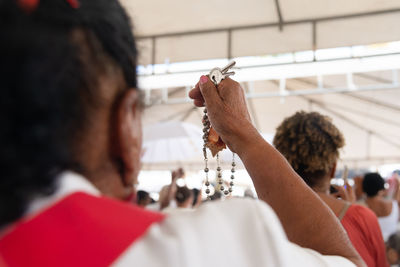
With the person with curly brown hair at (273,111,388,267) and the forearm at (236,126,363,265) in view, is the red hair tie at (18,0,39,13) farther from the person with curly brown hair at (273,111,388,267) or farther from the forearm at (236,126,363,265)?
the person with curly brown hair at (273,111,388,267)

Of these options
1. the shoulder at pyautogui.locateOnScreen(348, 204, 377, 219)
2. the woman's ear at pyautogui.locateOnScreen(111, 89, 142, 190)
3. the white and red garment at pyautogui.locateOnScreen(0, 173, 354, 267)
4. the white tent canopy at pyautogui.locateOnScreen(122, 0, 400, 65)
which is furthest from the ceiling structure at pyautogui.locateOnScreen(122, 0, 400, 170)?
the white and red garment at pyautogui.locateOnScreen(0, 173, 354, 267)

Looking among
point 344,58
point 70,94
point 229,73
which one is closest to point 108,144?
point 70,94

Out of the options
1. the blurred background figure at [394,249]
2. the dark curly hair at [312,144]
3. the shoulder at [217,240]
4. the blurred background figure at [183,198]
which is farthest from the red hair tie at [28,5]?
the blurred background figure at [183,198]

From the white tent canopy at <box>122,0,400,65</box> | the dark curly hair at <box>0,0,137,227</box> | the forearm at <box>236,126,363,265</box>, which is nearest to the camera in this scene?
the dark curly hair at <box>0,0,137,227</box>

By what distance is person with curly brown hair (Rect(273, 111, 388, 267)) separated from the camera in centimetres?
175

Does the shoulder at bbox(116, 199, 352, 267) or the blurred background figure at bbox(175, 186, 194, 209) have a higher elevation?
the shoulder at bbox(116, 199, 352, 267)

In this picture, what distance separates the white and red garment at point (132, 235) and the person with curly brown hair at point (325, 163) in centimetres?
132

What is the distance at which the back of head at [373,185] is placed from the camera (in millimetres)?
3629

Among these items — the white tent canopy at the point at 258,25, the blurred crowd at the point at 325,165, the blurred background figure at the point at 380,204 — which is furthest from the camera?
the white tent canopy at the point at 258,25

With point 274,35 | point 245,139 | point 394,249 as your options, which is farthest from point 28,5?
point 274,35

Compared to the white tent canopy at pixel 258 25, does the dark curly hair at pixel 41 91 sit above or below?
below

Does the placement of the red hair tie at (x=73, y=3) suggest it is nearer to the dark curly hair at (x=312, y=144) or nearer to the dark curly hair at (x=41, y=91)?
the dark curly hair at (x=41, y=91)

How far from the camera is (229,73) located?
102 cm

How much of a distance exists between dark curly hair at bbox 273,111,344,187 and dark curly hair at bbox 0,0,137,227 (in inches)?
55.3
